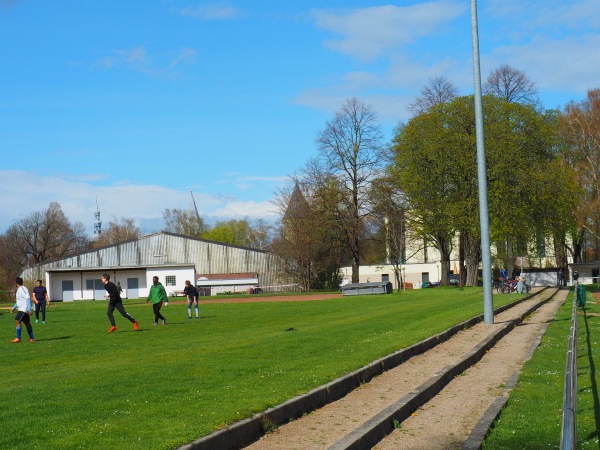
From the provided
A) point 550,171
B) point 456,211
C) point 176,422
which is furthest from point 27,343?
point 550,171

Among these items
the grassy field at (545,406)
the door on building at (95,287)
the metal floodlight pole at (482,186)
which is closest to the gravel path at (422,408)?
the grassy field at (545,406)

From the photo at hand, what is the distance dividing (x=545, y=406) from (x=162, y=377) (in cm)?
557

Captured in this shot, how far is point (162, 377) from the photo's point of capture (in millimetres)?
12469

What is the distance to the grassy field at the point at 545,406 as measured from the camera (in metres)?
8.62

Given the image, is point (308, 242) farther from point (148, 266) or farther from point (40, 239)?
point (40, 239)

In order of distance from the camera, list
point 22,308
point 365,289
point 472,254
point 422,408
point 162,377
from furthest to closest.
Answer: point 365,289
point 472,254
point 22,308
point 162,377
point 422,408

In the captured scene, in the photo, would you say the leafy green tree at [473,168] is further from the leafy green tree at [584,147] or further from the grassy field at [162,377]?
the grassy field at [162,377]

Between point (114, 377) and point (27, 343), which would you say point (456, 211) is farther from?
point (114, 377)

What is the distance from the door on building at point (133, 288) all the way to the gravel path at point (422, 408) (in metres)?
70.6

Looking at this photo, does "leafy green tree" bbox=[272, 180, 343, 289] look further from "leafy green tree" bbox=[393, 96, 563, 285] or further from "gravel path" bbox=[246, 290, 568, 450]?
"gravel path" bbox=[246, 290, 568, 450]

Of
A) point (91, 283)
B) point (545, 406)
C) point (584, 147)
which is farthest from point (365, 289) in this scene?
point (545, 406)

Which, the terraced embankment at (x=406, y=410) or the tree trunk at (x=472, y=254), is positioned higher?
the tree trunk at (x=472, y=254)

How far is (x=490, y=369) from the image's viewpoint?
585 inches

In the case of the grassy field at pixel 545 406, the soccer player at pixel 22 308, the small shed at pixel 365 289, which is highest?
the soccer player at pixel 22 308
